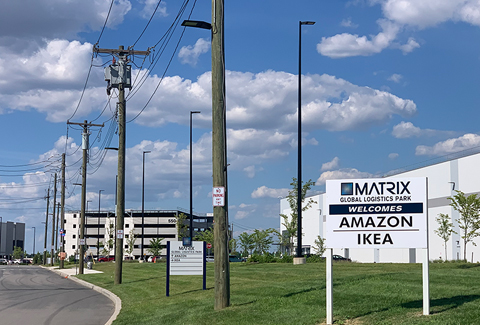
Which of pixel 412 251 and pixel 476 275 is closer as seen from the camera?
pixel 476 275

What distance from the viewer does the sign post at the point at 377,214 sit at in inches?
435

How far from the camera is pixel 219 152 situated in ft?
46.9

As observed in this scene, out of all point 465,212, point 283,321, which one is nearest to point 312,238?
point 465,212

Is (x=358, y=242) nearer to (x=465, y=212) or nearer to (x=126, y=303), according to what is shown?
(x=126, y=303)

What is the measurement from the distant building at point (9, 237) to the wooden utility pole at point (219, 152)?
188 m

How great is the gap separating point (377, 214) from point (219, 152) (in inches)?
184

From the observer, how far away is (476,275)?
1714cm

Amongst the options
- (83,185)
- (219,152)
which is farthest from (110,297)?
(83,185)

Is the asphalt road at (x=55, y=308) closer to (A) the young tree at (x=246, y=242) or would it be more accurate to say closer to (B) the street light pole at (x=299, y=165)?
(B) the street light pole at (x=299, y=165)

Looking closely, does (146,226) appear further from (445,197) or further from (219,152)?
(219,152)

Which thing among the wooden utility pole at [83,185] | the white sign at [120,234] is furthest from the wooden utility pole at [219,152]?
the wooden utility pole at [83,185]

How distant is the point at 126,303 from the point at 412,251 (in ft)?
169

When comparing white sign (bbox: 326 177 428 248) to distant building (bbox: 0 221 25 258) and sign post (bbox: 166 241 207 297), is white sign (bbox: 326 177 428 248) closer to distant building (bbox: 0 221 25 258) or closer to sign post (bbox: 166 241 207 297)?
sign post (bbox: 166 241 207 297)

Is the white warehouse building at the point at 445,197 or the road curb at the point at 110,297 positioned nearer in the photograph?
the road curb at the point at 110,297
